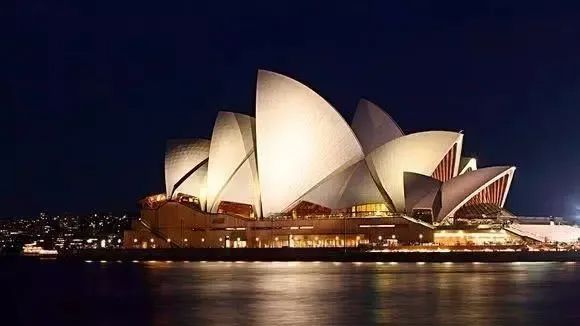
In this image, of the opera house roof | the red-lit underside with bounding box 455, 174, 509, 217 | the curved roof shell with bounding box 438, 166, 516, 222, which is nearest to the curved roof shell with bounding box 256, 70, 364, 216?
the opera house roof

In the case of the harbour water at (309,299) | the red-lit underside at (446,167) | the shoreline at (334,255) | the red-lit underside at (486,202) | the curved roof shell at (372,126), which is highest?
the curved roof shell at (372,126)

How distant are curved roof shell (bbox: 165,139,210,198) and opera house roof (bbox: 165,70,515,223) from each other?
3.76 m

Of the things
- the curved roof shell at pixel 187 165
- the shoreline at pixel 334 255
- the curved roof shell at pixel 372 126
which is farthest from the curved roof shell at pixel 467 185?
the curved roof shell at pixel 187 165

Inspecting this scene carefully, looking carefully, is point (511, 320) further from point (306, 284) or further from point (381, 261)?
point (381, 261)

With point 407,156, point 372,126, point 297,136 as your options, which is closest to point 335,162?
point 297,136

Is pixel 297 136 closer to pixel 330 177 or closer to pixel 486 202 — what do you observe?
pixel 330 177

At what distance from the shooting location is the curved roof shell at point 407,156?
73125mm

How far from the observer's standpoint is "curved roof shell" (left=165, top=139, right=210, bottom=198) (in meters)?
84.6

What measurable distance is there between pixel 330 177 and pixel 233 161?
29.3ft

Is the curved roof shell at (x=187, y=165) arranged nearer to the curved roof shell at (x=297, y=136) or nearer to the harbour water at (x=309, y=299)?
the curved roof shell at (x=297, y=136)

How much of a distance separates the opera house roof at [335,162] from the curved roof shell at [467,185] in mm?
73

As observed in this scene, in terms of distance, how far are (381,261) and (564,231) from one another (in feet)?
58.7

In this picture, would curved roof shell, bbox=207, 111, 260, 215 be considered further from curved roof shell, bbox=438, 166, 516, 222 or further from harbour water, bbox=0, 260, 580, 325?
harbour water, bbox=0, 260, 580, 325

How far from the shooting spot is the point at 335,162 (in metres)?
73.3
